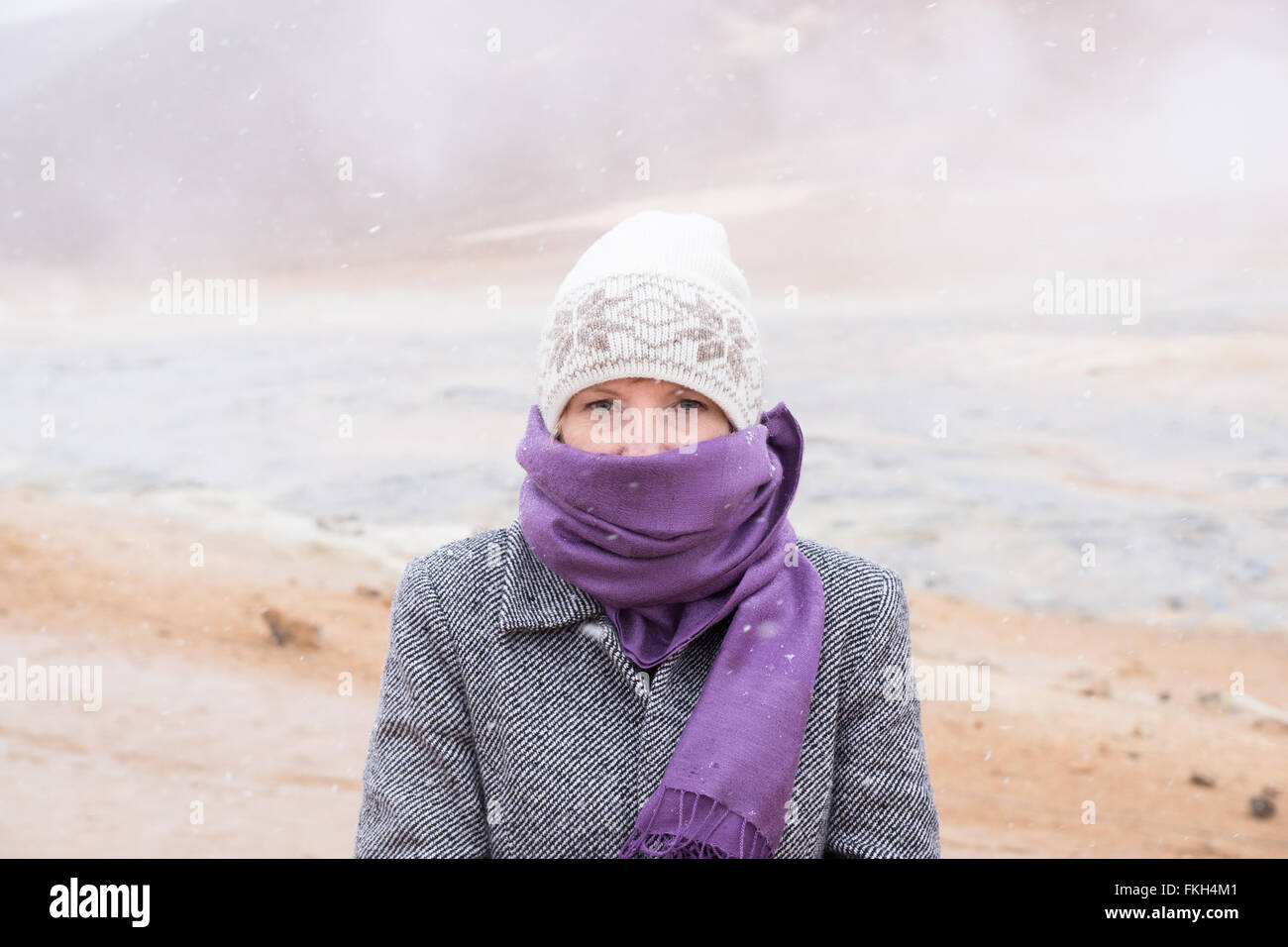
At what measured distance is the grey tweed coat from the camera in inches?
50.1

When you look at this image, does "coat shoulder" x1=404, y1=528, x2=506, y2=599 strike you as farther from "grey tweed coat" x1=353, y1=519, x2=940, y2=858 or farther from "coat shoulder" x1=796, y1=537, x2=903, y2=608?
"coat shoulder" x1=796, y1=537, x2=903, y2=608

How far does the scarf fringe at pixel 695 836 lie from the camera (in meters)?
1.20

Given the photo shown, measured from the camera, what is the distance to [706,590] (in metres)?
1.35

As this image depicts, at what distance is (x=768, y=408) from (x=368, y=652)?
391 cm

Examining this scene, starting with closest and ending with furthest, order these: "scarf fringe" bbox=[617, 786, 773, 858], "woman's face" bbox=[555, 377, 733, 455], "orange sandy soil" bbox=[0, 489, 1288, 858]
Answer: "scarf fringe" bbox=[617, 786, 773, 858] < "woman's face" bbox=[555, 377, 733, 455] < "orange sandy soil" bbox=[0, 489, 1288, 858]

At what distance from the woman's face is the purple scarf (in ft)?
0.07

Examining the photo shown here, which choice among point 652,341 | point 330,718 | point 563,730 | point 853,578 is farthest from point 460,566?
point 330,718

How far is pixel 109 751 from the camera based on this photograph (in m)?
4.50

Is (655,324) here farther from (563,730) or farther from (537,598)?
(563,730)

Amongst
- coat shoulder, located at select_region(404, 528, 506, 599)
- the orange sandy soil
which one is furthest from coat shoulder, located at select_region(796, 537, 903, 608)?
the orange sandy soil

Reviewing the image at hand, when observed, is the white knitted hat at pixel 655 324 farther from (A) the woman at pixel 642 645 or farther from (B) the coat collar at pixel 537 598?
(B) the coat collar at pixel 537 598

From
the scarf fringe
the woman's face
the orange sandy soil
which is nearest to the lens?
the scarf fringe

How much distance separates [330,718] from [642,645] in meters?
3.66

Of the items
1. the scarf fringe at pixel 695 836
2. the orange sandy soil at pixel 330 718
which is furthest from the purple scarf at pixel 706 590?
the orange sandy soil at pixel 330 718
